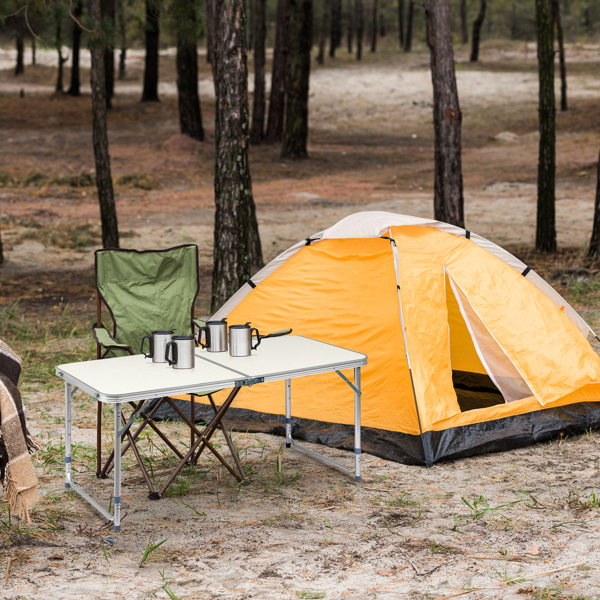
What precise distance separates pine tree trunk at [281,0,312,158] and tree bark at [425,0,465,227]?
9.80 metres

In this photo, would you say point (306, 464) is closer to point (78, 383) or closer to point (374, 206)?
point (78, 383)

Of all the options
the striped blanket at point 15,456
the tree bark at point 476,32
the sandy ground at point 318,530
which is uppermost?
the tree bark at point 476,32

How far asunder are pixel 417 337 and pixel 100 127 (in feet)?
21.7

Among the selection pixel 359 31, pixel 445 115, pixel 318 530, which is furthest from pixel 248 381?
pixel 359 31

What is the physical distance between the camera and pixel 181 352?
3.38 metres

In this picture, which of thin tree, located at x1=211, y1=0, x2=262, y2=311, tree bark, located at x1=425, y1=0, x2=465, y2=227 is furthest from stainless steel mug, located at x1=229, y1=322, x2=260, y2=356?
tree bark, located at x1=425, y1=0, x2=465, y2=227

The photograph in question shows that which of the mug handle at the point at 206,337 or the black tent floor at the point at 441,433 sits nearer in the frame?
the mug handle at the point at 206,337

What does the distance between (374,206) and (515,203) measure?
8.70 ft

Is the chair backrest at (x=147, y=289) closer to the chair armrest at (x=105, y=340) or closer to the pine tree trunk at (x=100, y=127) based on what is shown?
the chair armrest at (x=105, y=340)

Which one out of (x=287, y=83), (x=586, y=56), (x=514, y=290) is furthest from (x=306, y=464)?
(x=586, y=56)

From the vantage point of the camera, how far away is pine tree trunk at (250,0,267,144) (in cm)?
1942

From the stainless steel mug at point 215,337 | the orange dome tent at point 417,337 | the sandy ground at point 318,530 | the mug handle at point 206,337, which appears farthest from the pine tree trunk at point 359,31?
the stainless steel mug at point 215,337

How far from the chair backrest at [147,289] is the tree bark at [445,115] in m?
4.72

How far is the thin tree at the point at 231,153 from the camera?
20.8ft
